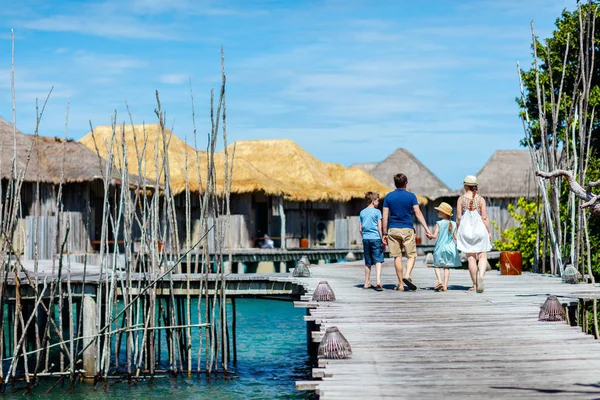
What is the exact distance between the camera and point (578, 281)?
12.8 metres

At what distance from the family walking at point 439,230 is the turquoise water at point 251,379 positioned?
247 cm

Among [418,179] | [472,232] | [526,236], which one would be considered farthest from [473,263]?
[418,179]

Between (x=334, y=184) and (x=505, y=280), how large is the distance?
20446 mm

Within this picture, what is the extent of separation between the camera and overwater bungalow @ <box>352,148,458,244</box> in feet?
120

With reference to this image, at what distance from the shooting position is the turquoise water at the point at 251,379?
39.2ft

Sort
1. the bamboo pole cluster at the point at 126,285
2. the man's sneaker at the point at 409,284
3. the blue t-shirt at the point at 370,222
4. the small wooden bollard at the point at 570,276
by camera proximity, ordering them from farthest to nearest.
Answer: the small wooden bollard at the point at 570,276 → the man's sneaker at the point at 409,284 → the blue t-shirt at the point at 370,222 → the bamboo pole cluster at the point at 126,285

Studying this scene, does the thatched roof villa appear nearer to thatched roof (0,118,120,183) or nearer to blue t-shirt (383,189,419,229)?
thatched roof (0,118,120,183)

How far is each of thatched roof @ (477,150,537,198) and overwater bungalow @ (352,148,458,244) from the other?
139 centimetres

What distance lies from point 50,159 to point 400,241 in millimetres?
14084

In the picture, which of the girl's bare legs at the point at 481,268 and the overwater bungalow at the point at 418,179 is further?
the overwater bungalow at the point at 418,179

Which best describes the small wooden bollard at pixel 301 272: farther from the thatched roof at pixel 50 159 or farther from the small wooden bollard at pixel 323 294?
the thatched roof at pixel 50 159

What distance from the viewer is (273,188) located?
28.9 m

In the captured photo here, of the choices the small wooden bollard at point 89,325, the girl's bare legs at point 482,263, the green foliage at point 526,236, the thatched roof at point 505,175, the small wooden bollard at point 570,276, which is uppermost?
the thatched roof at point 505,175

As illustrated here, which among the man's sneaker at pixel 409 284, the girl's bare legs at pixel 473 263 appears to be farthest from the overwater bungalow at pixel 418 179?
the girl's bare legs at pixel 473 263
